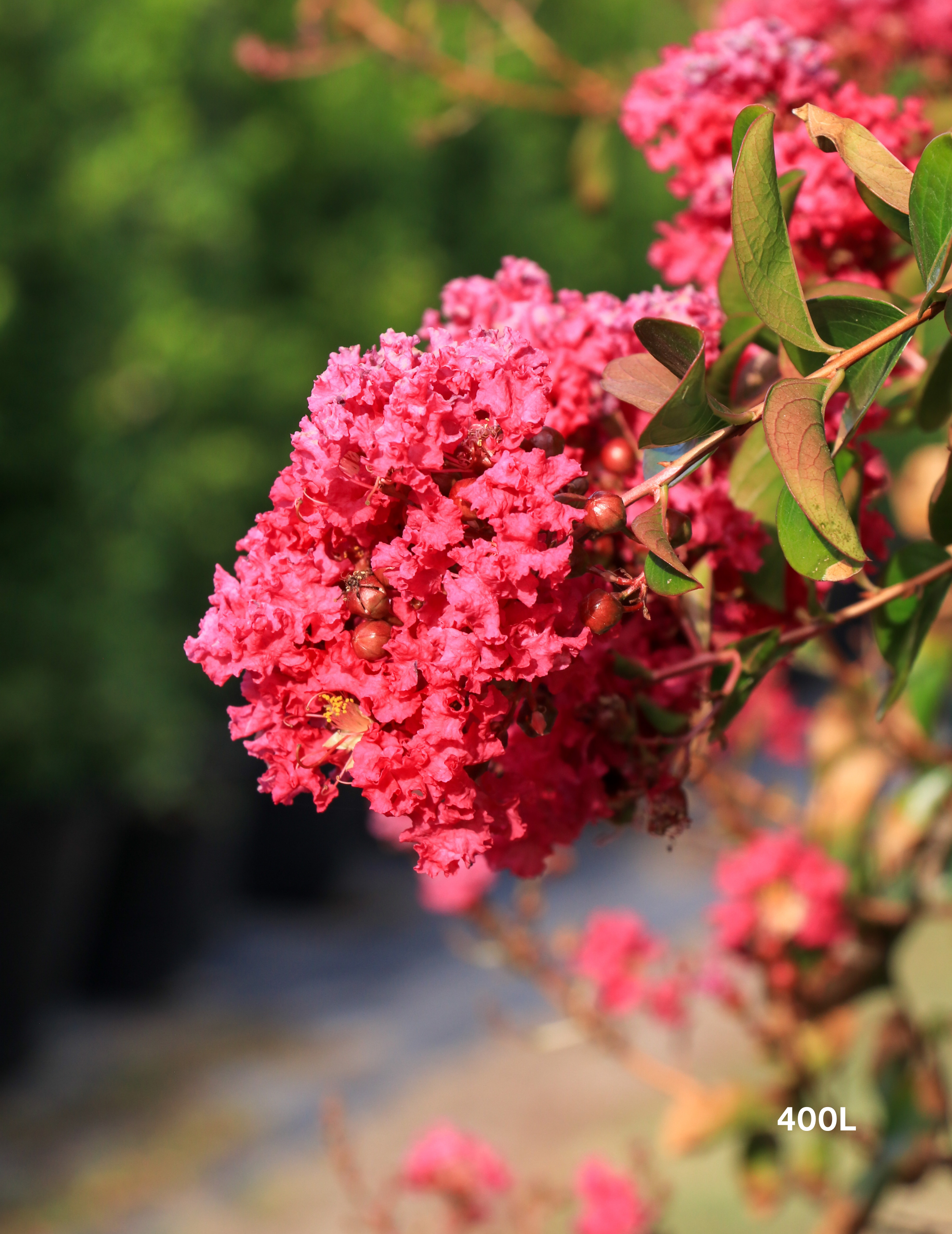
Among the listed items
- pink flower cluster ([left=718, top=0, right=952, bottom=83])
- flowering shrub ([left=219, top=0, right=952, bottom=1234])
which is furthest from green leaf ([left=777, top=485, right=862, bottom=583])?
pink flower cluster ([left=718, top=0, right=952, bottom=83])

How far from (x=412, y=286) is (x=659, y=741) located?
378cm

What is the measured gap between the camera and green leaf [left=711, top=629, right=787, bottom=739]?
0.43 m

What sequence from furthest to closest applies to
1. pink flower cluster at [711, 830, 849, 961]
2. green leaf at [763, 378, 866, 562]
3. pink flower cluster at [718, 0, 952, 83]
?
pink flower cluster at [711, 830, 849, 961], pink flower cluster at [718, 0, 952, 83], green leaf at [763, 378, 866, 562]

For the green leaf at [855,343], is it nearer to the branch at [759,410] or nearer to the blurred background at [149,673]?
the branch at [759,410]

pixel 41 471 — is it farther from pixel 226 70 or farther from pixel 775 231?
pixel 775 231

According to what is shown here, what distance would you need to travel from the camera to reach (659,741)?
1.45 ft

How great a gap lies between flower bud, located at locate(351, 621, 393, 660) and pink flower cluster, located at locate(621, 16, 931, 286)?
25cm

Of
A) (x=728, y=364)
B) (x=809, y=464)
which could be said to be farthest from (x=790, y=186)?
(x=809, y=464)

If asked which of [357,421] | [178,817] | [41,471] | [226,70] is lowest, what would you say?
[178,817]

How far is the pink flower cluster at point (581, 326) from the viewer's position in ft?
1.54

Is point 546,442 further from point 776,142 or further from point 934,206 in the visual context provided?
point 776,142

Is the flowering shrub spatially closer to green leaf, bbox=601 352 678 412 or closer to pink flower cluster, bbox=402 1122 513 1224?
green leaf, bbox=601 352 678 412

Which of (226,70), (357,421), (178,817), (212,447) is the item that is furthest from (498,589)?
(226,70)

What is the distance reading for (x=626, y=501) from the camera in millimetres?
357
